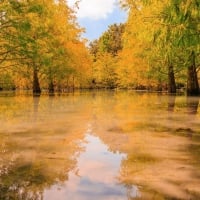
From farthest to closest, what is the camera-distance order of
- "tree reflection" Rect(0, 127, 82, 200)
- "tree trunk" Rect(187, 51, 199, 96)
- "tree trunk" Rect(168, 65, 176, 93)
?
"tree trunk" Rect(168, 65, 176, 93) < "tree trunk" Rect(187, 51, 199, 96) < "tree reflection" Rect(0, 127, 82, 200)

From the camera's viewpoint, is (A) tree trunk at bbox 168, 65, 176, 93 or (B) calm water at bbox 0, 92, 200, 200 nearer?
(B) calm water at bbox 0, 92, 200, 200

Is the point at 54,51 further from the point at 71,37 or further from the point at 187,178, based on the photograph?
the point at 187,178

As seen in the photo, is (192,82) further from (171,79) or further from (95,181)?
(95,181)

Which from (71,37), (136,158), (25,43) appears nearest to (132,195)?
(136,158)

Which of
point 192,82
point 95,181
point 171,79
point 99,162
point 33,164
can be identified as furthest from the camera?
point 171,79

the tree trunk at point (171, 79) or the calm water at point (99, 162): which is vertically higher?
the tree trunk at point (171, 79)

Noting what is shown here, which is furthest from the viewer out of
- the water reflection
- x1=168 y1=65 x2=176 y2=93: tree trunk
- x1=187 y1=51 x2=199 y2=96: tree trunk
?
x1=168 y1=65 x2=176 y2=93: tree trunk

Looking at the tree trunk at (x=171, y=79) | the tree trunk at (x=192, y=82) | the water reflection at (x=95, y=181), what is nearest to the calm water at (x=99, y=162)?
the water reflection at (x=95, y=181)

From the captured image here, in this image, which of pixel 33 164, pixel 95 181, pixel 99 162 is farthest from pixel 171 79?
pixel 95 181

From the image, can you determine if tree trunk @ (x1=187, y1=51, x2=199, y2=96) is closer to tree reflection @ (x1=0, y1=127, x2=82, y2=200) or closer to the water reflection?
tree reflection @ (x1=0, y1=127, x2=82, y2=200)

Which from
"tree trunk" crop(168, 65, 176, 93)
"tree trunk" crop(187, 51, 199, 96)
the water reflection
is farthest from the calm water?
"tree trunk" crop(168, 65, 176, 93)

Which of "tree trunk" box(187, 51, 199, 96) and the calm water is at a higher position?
"tree trunk" box(187, 51, 199, 96)

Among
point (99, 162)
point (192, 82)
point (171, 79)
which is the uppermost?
point (171, 79)

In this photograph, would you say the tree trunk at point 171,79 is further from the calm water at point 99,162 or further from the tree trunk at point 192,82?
the calm water at point 99,162
